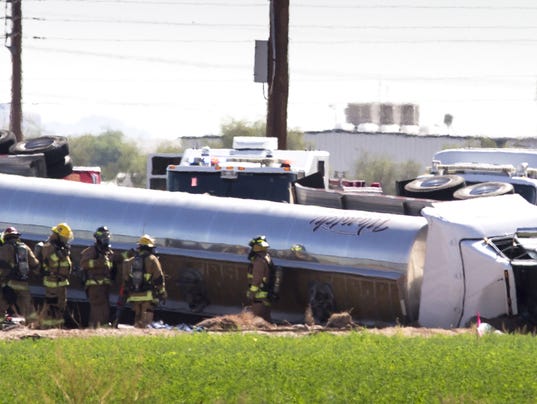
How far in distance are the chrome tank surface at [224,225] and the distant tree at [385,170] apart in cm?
7925

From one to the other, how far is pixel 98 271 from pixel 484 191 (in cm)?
709

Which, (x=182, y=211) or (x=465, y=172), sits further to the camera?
(x=465, y=172)

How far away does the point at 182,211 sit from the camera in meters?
23.1

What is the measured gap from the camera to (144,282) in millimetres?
21297

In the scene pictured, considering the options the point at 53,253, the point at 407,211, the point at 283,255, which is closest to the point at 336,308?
the point at 283,255

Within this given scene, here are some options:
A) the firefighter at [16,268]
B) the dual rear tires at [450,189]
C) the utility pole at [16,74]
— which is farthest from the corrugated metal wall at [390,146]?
the firefighter at [16,268]

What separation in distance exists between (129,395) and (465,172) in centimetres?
1650

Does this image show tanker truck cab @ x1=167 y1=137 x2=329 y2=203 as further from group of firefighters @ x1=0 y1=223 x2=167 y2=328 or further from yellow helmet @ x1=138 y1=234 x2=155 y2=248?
yellow helmet @ x1=138 y1=234 x2=155 y2=248

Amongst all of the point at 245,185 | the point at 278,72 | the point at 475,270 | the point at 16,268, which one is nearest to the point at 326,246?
the point at 475,270

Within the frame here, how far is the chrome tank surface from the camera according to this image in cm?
2098

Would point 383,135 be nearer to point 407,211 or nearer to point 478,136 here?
point 478,136

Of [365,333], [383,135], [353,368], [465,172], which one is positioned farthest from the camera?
[383,135]

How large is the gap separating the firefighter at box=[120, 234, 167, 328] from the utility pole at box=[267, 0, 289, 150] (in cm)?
1656

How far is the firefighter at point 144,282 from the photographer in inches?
836
